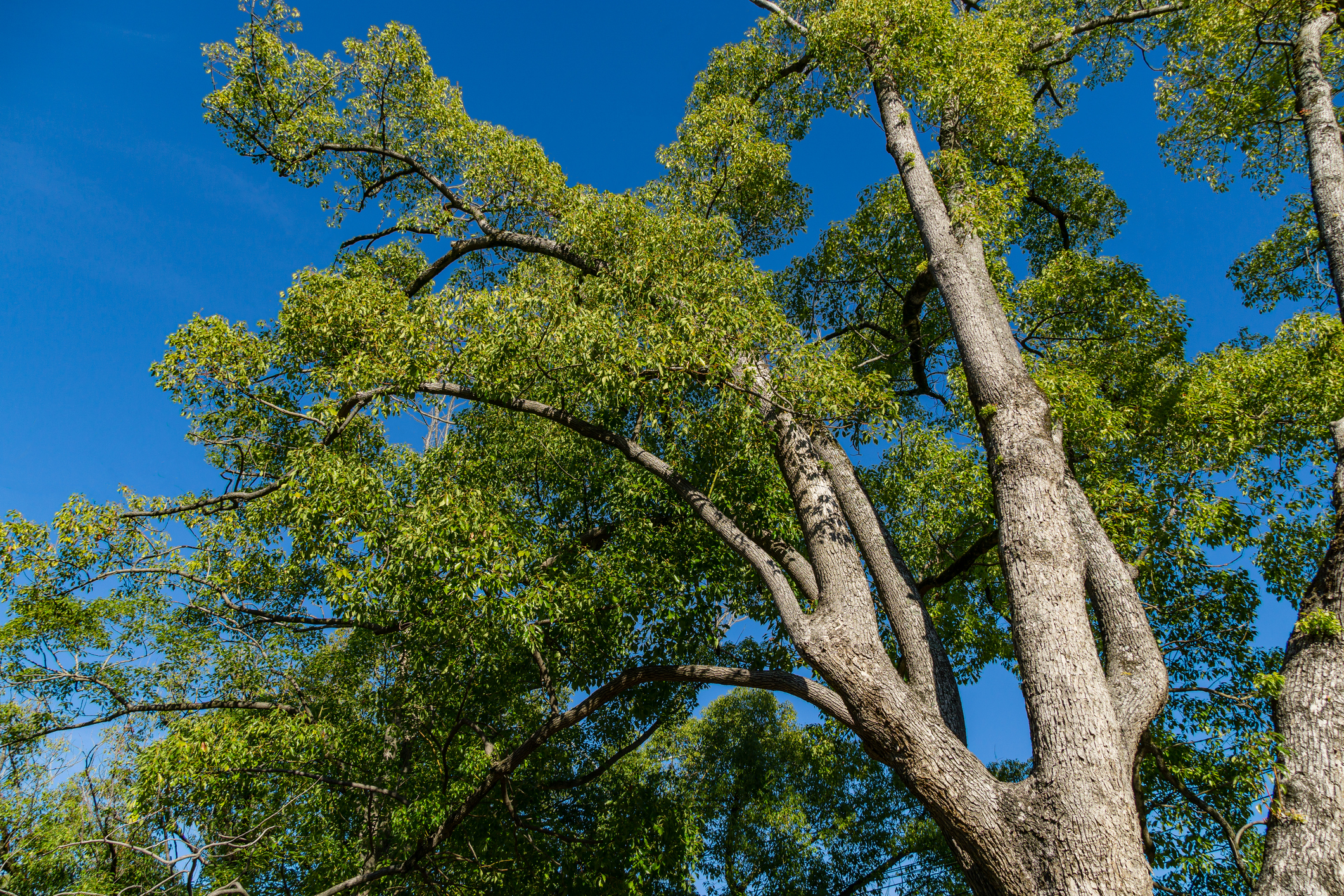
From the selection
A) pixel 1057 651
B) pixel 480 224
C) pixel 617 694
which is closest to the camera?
pixel 1057 651

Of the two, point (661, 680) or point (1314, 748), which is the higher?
→ point (661, 680)

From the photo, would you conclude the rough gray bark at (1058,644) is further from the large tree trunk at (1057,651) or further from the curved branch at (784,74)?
the curved branch at (784,74)

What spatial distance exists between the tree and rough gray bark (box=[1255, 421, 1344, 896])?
0.03 meters

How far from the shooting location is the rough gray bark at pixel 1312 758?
14.9 ft

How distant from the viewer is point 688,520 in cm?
827

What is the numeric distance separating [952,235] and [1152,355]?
4479 millimetres

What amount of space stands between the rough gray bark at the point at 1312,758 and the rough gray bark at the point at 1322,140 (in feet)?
11.0

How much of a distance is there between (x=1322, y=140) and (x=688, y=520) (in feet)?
27.0

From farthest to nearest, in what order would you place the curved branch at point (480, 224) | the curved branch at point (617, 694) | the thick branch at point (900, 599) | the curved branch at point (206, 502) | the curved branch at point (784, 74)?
the curved branch at point (784, 74) < the curved branch at point (480, 224) < the curved branch at point (206, 502) < the curved branch at point (617, 694) < the thick branch at point (900, 599)

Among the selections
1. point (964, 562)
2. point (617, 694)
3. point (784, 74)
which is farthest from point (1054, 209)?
point (617, 694)

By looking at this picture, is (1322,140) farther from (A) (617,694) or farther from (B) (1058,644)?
(A) (617,694)

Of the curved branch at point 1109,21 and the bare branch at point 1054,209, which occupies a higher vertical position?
the curved branch at point 1109,21

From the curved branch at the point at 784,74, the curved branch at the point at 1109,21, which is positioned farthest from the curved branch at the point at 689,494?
the curved branch at the point at 1109,21

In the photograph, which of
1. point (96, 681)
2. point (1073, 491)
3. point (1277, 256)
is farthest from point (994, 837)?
point (1277, 256)
